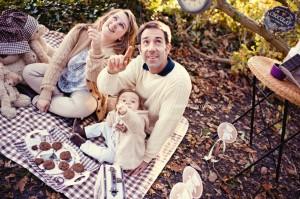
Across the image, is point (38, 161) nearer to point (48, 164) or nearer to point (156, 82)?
point (48, 164)

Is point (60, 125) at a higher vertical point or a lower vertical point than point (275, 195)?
higher

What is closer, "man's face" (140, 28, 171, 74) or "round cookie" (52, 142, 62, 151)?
"man's face" (140, 28, 171, 74)

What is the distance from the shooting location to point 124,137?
136 inches

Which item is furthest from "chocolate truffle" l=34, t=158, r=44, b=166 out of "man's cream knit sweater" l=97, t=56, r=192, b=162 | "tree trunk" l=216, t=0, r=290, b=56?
"tree trunk" l=216, t=0, r=290, b=56

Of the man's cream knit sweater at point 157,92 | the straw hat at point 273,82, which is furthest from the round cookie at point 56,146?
the straw hat at point 273,82

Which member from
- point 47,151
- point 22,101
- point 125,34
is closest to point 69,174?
point 47,151

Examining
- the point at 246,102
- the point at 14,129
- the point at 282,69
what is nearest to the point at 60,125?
the point at 14,129

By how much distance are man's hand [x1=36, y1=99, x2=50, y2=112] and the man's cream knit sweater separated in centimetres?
61

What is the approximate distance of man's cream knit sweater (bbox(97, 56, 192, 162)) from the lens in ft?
11.3

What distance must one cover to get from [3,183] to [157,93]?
57.5 inches

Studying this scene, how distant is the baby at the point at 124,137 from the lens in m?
3.34

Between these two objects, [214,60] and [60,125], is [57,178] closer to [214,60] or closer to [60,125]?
[60,125]

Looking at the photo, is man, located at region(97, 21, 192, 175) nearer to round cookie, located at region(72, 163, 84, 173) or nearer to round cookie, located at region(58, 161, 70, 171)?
round cookie, located at region(72, 163, 84, 173)

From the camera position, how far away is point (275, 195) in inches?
155
